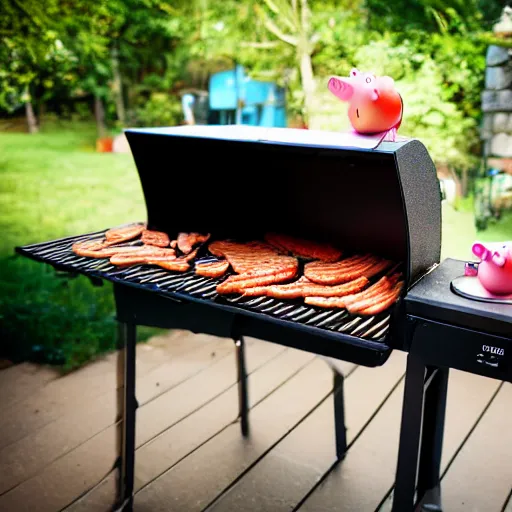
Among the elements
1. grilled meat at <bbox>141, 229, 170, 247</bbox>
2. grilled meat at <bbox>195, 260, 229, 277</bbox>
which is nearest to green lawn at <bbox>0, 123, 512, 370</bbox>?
grilled meat at <bbox>141, 229, 170, 247</bbox>

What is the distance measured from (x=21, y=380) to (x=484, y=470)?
113 inches

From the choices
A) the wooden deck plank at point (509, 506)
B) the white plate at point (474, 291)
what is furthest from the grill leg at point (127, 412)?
the wooden deck plank at point (509, 506)

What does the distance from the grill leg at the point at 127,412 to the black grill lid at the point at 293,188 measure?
719 millimetres

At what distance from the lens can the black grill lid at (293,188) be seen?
6.45 ft

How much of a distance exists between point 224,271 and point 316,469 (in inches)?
50.6

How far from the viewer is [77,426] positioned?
10.7 feet

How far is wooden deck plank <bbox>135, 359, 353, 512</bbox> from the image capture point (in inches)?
106

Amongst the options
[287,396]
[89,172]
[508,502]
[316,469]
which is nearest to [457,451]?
[508,502]

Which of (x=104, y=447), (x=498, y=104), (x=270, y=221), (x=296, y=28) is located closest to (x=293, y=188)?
(x=270, y=221)

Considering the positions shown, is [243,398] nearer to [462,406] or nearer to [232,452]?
[232,452]

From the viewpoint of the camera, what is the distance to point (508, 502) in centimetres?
268

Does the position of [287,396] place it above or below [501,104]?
below

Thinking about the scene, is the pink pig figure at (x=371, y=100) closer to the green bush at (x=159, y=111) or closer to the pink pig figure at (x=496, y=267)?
the pink pig figure at (x=496, y=267)

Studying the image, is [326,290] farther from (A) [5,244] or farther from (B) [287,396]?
(A) [5,244]
